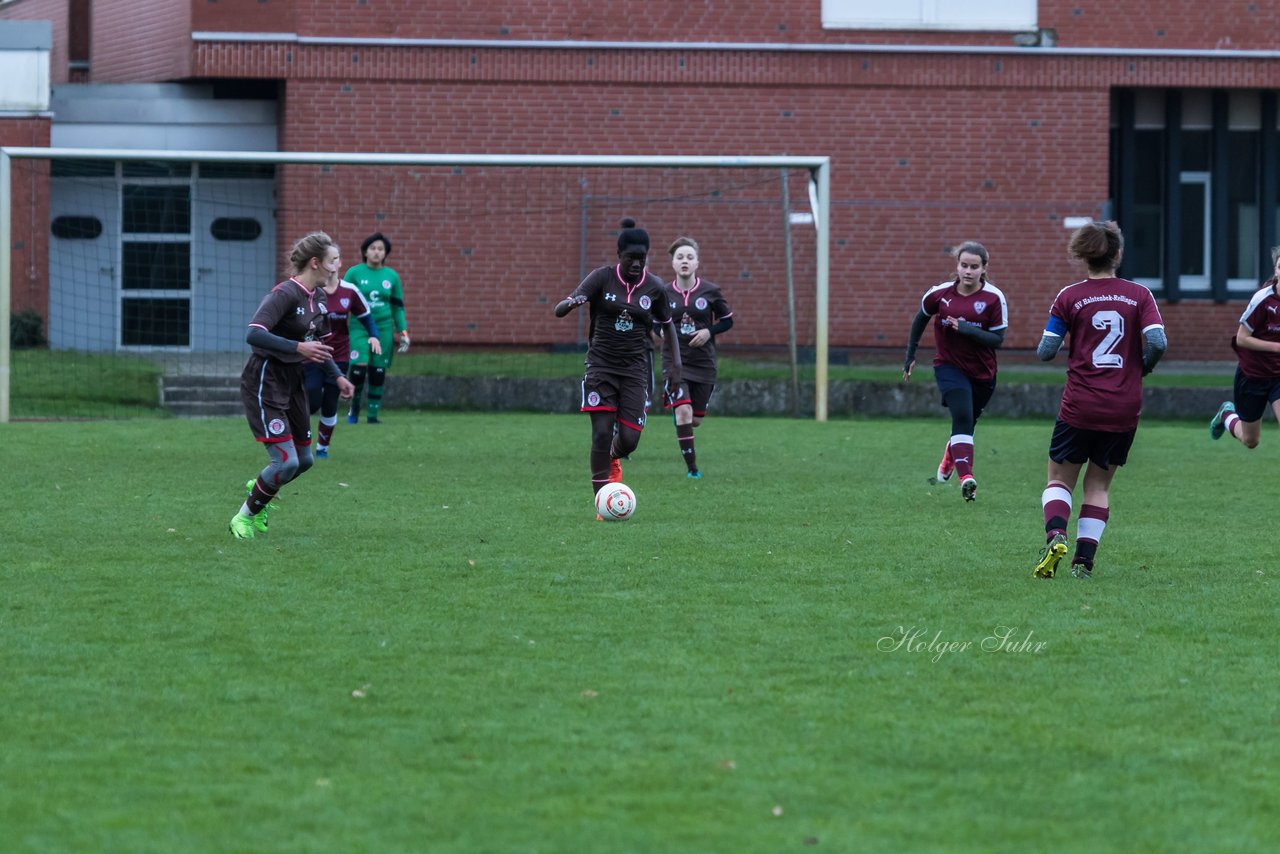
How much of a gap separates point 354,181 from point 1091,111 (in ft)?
33.4

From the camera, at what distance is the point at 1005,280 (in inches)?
935

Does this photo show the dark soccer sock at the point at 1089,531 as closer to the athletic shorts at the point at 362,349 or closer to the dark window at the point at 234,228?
the athletic shorts at the point at 362,349

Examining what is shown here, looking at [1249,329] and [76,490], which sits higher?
[1249,329]

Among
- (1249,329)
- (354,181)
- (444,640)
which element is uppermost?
(354,181)

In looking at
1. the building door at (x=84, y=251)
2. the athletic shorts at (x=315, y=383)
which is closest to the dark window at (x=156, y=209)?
the building door at (x=84, y=251)

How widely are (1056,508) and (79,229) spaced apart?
18.3 meters

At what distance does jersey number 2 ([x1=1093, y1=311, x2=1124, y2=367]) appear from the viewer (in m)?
8.02

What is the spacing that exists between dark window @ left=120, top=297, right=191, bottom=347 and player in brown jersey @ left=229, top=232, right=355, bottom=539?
40.8ft

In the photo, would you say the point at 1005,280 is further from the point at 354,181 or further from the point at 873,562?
the point at 873,562

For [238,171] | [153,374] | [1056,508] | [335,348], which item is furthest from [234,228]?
[1056,508]

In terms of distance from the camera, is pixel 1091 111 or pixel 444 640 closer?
pixel 444 640

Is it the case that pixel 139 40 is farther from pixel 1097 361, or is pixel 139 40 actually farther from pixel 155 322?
pixel 1097 361

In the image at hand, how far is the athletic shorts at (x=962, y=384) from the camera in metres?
12.0

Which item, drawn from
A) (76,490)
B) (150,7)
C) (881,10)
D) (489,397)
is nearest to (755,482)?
(76,490)
